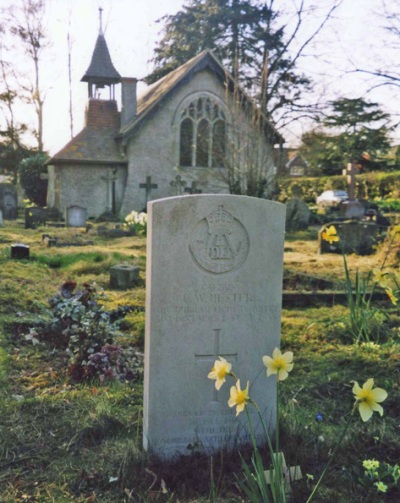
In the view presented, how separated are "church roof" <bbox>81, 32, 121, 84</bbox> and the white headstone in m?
9.41

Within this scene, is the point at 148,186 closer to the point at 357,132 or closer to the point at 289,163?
the point at 357,132

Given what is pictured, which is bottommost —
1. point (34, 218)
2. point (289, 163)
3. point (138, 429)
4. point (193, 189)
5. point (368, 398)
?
point (138, 429)

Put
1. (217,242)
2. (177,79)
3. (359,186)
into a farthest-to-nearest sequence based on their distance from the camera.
→ 1. (359,186)
2. (177,79)
3. (217,242)

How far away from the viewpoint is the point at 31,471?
2936 millimetres

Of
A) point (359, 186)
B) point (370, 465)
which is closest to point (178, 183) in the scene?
point (359, 186)

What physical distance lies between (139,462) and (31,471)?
0.60 metres

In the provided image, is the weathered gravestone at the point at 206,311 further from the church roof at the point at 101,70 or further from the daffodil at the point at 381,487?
the church roof at the point at 101,70

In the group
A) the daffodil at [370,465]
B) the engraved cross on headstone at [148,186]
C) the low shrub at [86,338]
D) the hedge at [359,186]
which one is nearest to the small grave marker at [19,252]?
the low shrub at [86,338]

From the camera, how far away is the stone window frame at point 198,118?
23.0 m

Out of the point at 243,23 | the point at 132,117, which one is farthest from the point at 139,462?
the point at 243,23

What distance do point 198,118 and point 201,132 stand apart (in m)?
0.62

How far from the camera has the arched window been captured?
76.1 feet

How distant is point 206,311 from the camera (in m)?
3.12

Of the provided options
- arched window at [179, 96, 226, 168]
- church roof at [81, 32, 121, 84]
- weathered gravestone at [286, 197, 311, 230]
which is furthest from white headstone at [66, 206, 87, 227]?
church roof at [81, 32, 121, 84]
